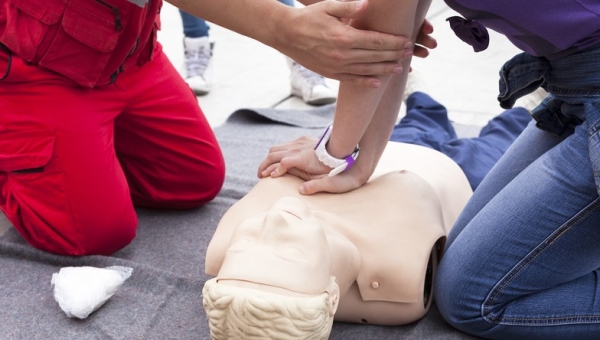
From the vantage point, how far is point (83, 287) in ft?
5.15

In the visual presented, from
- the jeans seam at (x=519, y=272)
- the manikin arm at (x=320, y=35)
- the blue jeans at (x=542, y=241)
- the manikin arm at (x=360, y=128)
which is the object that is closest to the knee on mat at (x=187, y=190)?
the manikin arm at (x=360, y=128)

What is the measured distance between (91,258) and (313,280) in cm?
76

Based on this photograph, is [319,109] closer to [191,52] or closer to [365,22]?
[191,52]

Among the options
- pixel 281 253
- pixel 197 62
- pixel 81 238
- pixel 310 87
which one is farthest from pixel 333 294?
pixel 197 62

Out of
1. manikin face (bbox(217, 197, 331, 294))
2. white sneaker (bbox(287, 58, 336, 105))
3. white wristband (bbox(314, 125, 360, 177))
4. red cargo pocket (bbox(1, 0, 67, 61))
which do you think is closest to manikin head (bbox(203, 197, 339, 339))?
manikin face (bbox(217, 197, 331, 294))

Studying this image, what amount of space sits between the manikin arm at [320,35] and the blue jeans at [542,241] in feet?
0.87

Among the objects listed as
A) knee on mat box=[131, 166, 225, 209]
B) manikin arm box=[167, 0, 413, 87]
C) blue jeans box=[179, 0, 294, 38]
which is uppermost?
manikin arm box=[167, 0, 413, 87]

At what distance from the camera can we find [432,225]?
150cm

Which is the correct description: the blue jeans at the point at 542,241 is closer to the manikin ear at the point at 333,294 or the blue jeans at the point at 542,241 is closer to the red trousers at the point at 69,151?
the manikin ear at the point at 333,294

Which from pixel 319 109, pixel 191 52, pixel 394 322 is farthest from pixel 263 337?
pixel 191 52

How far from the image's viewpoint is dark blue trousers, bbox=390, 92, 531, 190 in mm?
1999

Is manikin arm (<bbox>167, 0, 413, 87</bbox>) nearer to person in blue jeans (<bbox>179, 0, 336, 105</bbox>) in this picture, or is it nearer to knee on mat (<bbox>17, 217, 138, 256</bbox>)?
knee on mat (<bbox>17, 217, 138, 256</bbox>)

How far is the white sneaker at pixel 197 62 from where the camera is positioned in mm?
3164

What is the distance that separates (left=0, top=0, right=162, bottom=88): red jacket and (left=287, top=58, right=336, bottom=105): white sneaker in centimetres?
126
